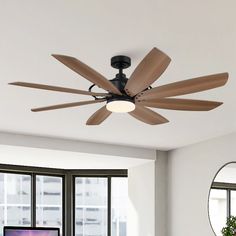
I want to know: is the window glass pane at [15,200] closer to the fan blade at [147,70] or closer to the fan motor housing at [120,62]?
the fan motor housing at [120,62]

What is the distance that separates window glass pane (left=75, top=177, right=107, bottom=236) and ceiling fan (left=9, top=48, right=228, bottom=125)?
387 centimetres

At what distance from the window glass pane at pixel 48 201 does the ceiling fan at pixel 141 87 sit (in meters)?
3.80

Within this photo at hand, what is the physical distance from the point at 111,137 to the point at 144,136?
0.38 meters

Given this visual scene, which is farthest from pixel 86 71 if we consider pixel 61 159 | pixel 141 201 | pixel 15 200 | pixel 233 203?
pixel 15 200

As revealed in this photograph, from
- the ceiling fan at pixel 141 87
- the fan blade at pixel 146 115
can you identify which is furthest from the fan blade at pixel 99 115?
the fan blade at pixel 146 115

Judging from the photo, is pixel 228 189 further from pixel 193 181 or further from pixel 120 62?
pixel 120 62

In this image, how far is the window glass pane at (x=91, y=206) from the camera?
6820mm

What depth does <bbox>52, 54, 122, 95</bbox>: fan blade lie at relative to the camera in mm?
2301

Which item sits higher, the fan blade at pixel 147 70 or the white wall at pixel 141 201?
the fan blade at pixel 147 70

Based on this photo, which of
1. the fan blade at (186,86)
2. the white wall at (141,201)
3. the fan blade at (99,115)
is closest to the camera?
the fan blade at (186,86)

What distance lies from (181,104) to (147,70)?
0.55 m

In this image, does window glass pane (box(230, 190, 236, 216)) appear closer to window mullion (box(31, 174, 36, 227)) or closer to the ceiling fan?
the ceiling fan

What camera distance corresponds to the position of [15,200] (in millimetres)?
6566

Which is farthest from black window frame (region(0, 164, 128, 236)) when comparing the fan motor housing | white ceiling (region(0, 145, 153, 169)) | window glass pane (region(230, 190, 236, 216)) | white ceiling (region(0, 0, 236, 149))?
the fan motor housing
